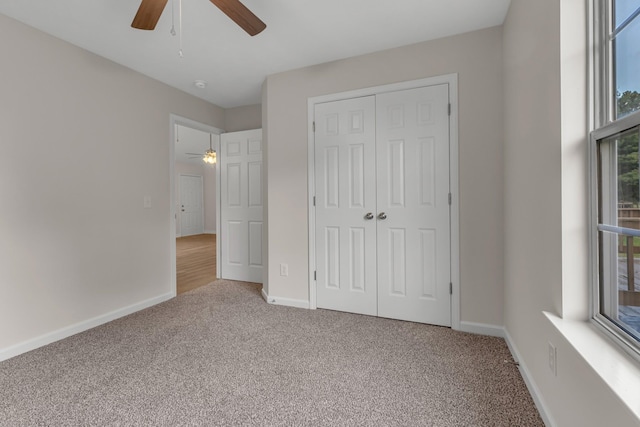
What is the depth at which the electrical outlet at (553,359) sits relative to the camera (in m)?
1.24

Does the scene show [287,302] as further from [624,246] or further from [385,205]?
[624,246]

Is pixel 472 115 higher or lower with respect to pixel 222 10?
lower

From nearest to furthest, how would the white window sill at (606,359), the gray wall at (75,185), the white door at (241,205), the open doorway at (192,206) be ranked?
Result: the white window sill at (606,359)
the gray wall at (75,185)
the open doorway at (192,206)
the white door at (241,205)

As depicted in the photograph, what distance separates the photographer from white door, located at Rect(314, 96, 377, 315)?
276 centimetres

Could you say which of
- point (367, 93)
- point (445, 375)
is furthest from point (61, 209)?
point (445, 375)

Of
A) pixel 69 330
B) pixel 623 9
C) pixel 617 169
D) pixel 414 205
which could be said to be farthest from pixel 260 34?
pixel 69 330

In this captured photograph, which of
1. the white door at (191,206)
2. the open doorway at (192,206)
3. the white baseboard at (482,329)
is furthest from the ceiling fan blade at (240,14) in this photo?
the white door at (191,206)

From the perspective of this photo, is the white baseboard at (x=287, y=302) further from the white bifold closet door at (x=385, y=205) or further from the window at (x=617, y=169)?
the window at (x=617, y=169)

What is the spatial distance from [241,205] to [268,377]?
8.64ft

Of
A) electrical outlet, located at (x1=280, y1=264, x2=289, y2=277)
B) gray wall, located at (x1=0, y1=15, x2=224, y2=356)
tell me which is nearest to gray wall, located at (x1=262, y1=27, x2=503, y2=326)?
electrical outlet, located at (x1=280, y1=264, x2=289, y2=277)

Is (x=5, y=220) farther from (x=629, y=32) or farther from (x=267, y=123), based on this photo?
(x=629, y=32)

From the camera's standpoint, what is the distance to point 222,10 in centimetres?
165

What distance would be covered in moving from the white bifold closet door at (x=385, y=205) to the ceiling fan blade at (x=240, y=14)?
1.20 m

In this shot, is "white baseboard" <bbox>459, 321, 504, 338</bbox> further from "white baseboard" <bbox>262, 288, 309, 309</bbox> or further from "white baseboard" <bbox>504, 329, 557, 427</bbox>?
"white baseboard" <bbox>262, 288, 309, 309</bbox>
